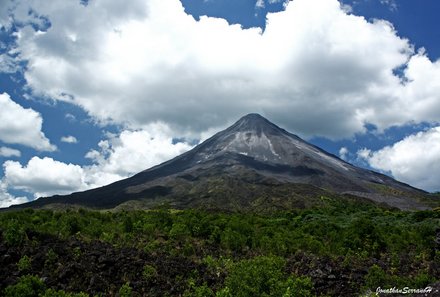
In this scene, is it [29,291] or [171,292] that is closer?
[29,291]

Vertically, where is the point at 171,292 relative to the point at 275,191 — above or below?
below

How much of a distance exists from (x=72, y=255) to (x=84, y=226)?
22.7 ft

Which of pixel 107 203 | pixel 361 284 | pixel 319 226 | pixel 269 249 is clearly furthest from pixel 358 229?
pixel 107 203

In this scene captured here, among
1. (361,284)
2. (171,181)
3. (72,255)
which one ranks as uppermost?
(171,181)

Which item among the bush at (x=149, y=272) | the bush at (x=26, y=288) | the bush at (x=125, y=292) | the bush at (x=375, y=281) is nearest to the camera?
the bush at (x=26, y=288)

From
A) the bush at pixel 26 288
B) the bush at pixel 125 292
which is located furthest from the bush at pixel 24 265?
the bush at pixel 125 292

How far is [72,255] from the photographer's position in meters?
13.6

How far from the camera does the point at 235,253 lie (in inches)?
730

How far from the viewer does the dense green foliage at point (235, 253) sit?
1123cm

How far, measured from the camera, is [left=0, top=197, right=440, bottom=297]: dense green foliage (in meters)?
11.2

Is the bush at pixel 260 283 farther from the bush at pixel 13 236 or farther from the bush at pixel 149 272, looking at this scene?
the bush at pixel 13 236

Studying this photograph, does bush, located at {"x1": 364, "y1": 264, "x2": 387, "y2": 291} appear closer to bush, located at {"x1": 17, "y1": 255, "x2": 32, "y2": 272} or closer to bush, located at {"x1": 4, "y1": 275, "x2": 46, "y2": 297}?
bush, located at {"x1": 4, "y1": 275, "x2": 46, "y2": 297}

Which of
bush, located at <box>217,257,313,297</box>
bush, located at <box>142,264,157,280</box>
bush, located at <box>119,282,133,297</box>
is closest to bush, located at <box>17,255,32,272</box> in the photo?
bush, located at <box>119,282,133,297</box>

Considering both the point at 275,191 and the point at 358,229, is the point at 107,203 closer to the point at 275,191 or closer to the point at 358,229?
the point at 275,191
